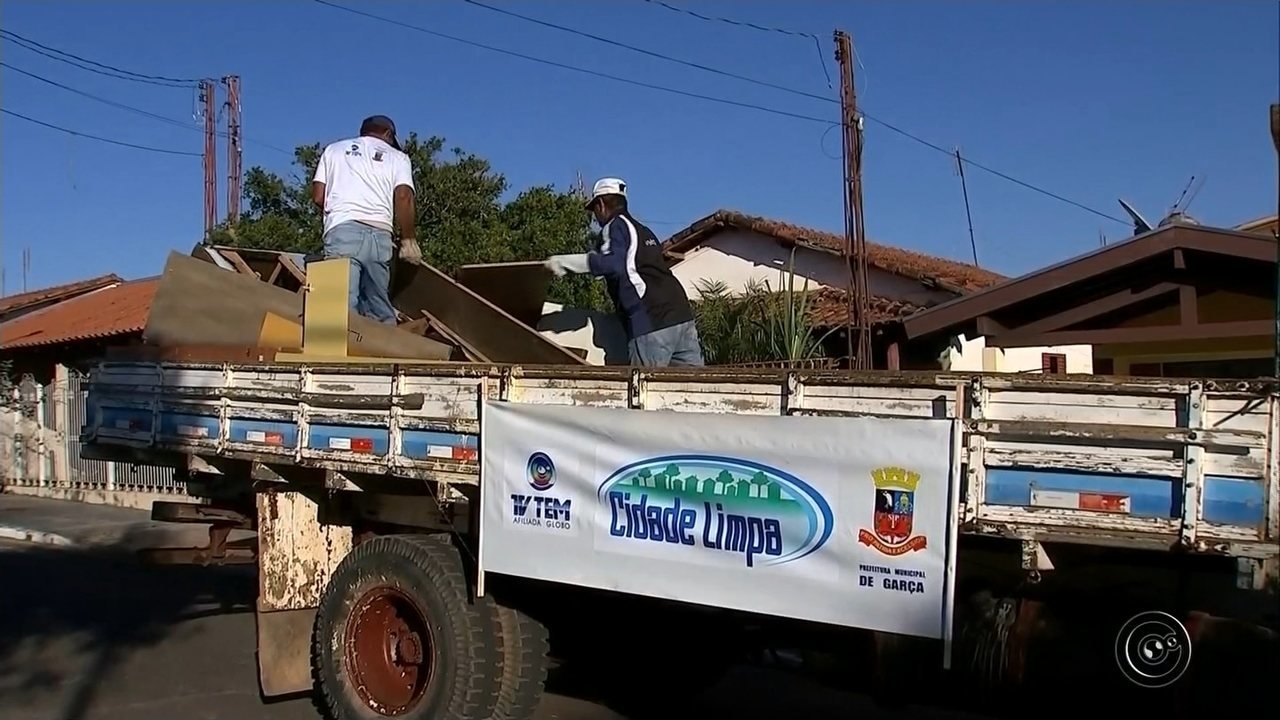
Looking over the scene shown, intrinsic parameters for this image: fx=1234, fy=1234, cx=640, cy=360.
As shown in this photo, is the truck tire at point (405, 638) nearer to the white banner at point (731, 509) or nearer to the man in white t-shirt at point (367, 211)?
the white banner at point (731, 509)

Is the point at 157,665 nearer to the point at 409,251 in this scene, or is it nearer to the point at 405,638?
the point at 405,638

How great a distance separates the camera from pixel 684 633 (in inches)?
216

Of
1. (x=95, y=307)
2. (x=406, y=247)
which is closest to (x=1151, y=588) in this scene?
(x=406, y=247)

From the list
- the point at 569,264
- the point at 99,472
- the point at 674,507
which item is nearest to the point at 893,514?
the point at 674,507

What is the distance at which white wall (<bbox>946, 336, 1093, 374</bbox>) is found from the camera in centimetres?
1208

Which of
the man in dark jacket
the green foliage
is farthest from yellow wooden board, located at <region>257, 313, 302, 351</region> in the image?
the green foliage

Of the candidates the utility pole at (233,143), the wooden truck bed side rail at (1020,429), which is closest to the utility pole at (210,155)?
the utility pole at (233,143)

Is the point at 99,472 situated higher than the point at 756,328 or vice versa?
the point at 756,328

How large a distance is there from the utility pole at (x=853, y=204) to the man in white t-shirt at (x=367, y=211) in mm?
6777

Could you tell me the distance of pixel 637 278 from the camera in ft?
20.7

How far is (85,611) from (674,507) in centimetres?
694

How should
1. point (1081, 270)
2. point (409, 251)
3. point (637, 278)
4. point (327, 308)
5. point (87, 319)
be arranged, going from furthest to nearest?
point (87, 319) < point (1081, 270) < point (409, 251) < point (327, 308) < point (637, 278)

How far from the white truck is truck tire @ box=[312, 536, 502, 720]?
0.5 inches

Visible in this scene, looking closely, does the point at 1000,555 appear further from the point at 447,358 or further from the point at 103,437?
the point at 103,437
